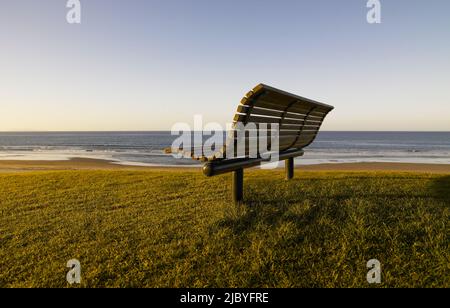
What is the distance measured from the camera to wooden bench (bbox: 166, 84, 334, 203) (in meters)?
3.39

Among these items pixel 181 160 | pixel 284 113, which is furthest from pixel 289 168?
pixel 181 160

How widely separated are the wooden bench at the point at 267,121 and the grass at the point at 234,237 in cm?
60

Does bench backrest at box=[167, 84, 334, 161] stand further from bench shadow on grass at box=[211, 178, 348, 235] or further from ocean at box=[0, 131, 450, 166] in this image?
ocean at box=[0, 131, 450, 166]

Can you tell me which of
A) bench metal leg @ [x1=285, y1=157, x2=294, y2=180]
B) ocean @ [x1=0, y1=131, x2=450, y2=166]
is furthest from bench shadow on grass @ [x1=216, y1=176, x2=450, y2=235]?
ocean @ [x1=0, y1=131, x2=450, y2=166]

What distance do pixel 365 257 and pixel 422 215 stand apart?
4.82 ft

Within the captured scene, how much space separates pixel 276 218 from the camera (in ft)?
12.3

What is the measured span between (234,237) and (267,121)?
1587 millimetres

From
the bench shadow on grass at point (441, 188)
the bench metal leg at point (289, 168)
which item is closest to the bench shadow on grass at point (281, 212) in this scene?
the bench shadow on grass at point (441, 188)

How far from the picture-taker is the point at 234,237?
3225mm

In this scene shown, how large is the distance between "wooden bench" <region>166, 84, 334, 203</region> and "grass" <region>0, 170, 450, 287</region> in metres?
0.60

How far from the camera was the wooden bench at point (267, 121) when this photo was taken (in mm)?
3388

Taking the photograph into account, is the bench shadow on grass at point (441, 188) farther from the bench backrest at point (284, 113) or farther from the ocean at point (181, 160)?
the ocean at point (181, 160)
